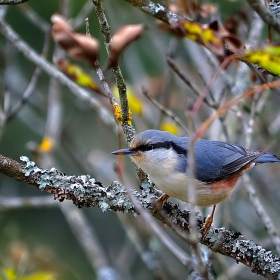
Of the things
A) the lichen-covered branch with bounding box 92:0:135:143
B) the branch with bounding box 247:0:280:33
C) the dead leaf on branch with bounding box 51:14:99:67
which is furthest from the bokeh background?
the dead leaf on branch with bounding box 51:14:99:67

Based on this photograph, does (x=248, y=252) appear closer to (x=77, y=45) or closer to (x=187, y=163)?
(x=187, y=163)

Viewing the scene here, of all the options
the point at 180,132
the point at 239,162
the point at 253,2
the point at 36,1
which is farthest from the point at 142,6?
the point at 36,1

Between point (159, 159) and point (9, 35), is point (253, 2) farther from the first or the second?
point (9, 35)

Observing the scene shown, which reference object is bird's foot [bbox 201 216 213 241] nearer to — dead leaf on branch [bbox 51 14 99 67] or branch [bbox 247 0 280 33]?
branch [bbox 247 0 280 33]

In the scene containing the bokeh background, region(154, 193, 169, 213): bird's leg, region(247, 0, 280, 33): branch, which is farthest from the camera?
the bokeh background

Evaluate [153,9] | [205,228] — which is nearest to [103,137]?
[205,228]

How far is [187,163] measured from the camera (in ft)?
6.81

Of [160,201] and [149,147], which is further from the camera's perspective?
[149,147]

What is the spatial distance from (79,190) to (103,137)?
3.20m

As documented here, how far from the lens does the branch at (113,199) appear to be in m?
1.59

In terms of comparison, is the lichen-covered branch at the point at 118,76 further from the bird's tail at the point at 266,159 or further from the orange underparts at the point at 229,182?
the bird's tail at the point at 266,159

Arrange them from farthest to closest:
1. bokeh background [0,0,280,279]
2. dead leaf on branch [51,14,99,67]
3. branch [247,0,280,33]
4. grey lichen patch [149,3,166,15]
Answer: bokeh background [0,0,280,279]
grey lichen patch [149,3,166,15]
branch [247,0,280,33]
dead leaf on branch [51,14,99,67]

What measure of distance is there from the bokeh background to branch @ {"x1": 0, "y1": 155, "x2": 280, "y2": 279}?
3.39ft

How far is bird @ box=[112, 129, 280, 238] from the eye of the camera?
6.33 feet
